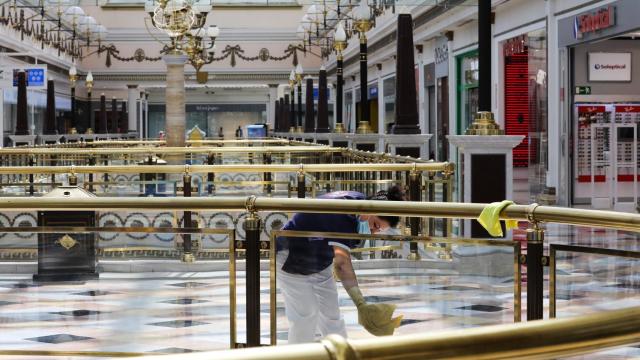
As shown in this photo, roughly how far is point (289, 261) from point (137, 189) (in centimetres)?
654

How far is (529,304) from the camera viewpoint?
154 inches

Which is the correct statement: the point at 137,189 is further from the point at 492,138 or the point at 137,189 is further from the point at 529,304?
the point at 529,304

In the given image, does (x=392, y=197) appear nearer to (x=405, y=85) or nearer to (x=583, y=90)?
(x=405, y=85)

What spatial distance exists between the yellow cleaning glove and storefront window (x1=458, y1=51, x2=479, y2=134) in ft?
70.6

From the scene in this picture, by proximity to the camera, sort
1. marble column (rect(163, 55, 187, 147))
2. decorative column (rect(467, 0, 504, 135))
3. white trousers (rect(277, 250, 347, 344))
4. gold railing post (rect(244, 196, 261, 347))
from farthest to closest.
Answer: marble column (rect(163, 55, 187, 147)), decorative column (rect(467, 0, 504, 135)), gold railing post (rect(244, 196, 261, 347)), white trousers (rect(277, 250, 347, 344))

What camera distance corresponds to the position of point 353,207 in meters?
4.15

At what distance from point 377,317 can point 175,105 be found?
18729mm

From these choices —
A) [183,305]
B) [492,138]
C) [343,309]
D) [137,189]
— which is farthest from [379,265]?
[492,138]

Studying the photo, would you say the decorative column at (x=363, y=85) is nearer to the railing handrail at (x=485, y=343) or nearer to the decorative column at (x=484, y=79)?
the decorative column at (x=484, y=79)

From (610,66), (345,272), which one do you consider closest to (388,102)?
(610,66)

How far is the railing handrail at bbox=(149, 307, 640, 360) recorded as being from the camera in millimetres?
1584

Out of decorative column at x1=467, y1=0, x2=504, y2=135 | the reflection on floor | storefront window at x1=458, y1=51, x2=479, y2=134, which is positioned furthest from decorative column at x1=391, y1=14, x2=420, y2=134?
the reflection on floor

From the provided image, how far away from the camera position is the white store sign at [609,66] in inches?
730

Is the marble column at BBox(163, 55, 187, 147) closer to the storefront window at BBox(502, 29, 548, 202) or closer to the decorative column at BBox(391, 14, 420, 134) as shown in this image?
the decorative column at BBox(391, 14, 420, 134)
